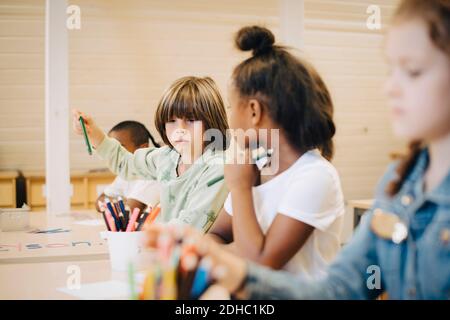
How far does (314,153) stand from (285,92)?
0.53 feet

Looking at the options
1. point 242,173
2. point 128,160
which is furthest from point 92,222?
point 242,173

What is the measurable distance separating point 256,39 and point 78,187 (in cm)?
281

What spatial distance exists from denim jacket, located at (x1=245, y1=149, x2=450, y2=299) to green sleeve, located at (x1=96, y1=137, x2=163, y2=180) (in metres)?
1.36

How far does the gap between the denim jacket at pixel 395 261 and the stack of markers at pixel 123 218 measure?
2.12ft

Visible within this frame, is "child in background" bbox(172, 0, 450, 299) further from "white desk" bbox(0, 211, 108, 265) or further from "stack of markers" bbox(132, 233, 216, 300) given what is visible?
"white desk" bbox(0, 211, 108, 265)

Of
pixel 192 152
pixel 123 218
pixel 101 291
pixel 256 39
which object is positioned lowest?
pixel 101 291

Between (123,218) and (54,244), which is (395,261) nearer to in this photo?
(123,218)

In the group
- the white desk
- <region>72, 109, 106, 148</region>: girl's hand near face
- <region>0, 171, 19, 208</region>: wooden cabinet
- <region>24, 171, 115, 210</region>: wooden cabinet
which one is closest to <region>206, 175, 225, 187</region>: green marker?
the white desk

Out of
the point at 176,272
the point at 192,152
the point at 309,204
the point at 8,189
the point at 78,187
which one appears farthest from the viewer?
the point at 78,187

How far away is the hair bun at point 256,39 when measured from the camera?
1.15 m

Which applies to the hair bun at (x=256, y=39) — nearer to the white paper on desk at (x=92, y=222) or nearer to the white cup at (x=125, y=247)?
the white cup at (x=125, y=247)

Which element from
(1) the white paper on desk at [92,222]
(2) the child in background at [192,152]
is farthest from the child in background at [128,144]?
(2) the child in background at [192,152]

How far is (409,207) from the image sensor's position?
0.70m
